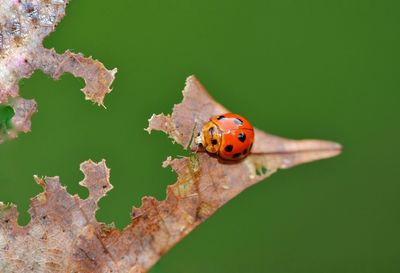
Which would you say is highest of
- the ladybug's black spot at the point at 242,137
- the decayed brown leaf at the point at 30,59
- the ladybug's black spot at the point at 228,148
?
the decayed brown leaf at the point at 30,59

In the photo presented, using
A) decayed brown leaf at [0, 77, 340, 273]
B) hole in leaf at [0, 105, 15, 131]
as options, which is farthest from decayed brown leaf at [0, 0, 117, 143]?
decayed brown leaf at [0, 77, 340, 273]

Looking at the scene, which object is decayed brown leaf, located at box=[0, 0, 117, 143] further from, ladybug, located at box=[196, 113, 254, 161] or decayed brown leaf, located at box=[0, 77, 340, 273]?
ladybug, located at box=[196, 113, 254, 161]

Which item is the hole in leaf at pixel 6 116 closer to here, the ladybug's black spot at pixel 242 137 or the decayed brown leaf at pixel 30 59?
the decayed brown leaf at pixel 30 59

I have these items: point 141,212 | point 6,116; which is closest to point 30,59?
point 6,116

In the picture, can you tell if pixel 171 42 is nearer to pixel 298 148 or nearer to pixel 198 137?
pixel 198 137

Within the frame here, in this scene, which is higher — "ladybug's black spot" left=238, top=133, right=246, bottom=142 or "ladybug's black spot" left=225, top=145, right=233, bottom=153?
"ladybug's black spot" left=238, top=133, right=246, bottom=142

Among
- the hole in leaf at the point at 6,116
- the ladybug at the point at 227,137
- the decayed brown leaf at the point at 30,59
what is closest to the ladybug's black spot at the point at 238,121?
the ladybug at the point at 227,137
